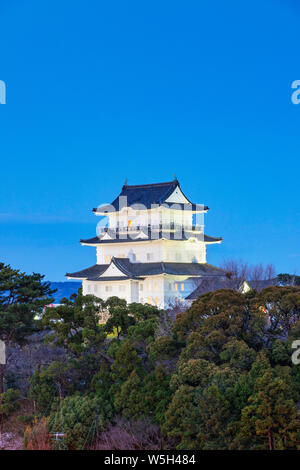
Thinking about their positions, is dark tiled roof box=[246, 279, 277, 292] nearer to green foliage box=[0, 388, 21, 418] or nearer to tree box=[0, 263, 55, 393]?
tree box=[0, 263, 55, 393]

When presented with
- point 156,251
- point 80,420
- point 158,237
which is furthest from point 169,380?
point 156,251

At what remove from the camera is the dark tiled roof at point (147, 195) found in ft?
159

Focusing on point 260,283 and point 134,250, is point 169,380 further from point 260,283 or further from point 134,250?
point 134,250

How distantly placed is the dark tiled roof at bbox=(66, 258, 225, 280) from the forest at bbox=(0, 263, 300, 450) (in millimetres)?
17746

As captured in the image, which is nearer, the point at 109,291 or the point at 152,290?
the point at 152,290

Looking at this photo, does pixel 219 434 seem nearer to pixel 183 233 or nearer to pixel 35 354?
pixel 35 354

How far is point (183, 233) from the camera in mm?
48875

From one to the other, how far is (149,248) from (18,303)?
Answer: 19289mm

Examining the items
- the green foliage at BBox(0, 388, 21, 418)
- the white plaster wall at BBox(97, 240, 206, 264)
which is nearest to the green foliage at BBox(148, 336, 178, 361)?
the green foliage at BBox(0, 388, 21, 418)

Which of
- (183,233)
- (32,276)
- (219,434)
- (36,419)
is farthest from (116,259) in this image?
(219,434)

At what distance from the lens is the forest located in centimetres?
1808

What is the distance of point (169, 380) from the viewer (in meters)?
21.6

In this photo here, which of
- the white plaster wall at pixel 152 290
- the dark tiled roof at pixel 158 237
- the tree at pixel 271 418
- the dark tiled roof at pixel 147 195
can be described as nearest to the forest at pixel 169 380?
the tree at pixel 271 418

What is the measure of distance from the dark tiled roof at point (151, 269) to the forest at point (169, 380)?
58.2ft
